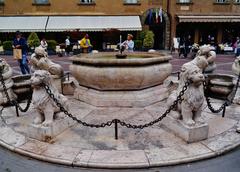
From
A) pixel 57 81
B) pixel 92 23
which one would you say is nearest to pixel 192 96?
pixel 57 81

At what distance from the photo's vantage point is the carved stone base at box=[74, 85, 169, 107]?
7.20 metres

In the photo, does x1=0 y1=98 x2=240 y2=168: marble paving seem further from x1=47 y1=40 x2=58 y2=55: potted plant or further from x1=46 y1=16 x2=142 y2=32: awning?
x1=46 y1=16 x2=142 y2=32: awning

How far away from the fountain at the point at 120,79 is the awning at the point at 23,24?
1693 centimetres

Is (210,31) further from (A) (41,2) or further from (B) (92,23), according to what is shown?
(A) (41,2)

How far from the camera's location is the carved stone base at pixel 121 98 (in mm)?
7199

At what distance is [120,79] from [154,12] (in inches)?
749

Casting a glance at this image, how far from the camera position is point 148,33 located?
73.0 feet

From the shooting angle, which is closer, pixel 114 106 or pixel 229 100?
pixel 114 106

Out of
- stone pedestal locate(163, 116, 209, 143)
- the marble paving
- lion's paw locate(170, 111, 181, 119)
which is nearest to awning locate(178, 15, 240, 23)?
the marble paving

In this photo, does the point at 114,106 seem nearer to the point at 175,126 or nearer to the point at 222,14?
the point at 175,126

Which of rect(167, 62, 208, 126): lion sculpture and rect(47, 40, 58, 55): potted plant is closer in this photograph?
rect(167, 62, 208, 126): lion sculpture

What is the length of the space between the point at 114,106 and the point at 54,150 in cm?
248

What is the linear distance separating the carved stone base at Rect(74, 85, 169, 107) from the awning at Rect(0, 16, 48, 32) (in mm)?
17164

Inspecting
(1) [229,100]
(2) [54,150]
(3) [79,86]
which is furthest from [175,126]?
(3) [79,86]
